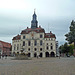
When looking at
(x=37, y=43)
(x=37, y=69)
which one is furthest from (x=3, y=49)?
(x=37, y=69)

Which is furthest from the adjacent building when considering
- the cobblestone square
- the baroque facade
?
the cobblestone square

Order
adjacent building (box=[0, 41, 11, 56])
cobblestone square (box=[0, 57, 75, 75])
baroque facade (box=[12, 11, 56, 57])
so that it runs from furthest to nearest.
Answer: adjacent building (box=[0, 41, 11, 56])
baroque facade (box=[12, 11, 56, 57])
cobblestone square (box=[0, 57, 75, 75])

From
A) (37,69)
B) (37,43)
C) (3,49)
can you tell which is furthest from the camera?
(3,49)

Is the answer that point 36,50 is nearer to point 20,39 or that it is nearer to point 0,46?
point 20,39

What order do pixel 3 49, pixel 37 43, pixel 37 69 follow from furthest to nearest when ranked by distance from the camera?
pixel 3 49, pixel 37 43, pixel 37 69

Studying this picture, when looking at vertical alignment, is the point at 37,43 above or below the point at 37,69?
above

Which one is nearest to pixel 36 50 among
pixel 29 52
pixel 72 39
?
pixel 29 52

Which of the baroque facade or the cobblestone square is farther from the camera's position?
the baroque facade

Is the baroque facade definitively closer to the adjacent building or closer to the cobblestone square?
the adjacent building

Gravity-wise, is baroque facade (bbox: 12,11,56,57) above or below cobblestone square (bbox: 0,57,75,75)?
above

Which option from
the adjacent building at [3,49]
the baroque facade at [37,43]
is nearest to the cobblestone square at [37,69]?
the baroque facade at [37,43]

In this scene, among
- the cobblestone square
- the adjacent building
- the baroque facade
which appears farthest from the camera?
the adjacent building

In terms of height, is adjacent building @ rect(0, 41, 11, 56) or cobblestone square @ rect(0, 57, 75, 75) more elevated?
adjacent building @ rect(0, 41, 11, 56)

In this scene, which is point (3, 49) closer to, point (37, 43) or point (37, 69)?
point (37, 43)
